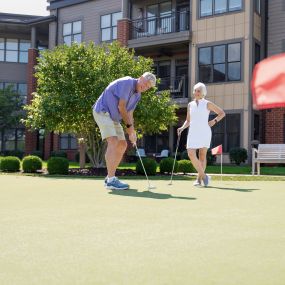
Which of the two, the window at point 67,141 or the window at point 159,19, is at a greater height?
the window at point 159,19

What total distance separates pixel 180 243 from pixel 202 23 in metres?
22.5

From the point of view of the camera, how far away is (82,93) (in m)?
15.6

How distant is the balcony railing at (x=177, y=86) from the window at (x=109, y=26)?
467cm

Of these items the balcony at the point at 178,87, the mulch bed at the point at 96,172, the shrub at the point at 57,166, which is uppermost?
the balcony at the point at 178,87

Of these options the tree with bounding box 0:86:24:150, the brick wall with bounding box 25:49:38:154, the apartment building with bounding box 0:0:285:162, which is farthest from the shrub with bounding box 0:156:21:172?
the brick wall with bounding box 25:49:38:154

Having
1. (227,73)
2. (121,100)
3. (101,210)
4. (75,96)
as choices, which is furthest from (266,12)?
(101,210)

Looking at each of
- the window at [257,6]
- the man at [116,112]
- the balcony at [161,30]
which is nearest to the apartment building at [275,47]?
the window at [257,6]

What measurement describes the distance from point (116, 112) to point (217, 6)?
60.3 ft

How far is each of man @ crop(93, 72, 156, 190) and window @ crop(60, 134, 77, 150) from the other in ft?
78.2

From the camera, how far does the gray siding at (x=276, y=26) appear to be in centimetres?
2408

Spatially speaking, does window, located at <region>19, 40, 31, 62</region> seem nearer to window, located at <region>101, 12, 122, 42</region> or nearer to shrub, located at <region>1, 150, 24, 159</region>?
shrub, located at <region>1, 150, 24, 159</region>

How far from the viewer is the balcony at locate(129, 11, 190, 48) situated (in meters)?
25.1

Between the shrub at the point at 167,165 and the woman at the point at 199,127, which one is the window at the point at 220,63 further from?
the woman at the point at 199,127

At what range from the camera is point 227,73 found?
78.5 ft
